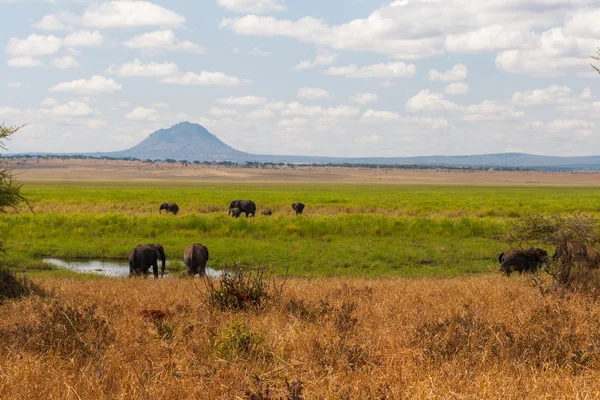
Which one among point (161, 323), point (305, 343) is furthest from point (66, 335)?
point (305, 343)

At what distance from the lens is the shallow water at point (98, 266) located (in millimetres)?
22000

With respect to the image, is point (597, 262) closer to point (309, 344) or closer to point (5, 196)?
point (309, 344)

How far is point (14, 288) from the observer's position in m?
11.7

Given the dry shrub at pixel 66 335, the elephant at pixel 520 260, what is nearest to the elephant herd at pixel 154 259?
the elephant at pixel 520 260

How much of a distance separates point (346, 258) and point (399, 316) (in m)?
15.2

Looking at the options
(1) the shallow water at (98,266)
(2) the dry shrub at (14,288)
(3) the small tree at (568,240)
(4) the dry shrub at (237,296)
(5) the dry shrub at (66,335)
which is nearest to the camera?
(5) the dry shrub at (66,335)

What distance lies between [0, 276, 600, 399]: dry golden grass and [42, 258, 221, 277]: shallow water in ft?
38.7

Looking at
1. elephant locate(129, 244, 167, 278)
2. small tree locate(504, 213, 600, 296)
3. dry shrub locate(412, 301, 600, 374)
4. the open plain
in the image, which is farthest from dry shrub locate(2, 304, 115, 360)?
elephant locate(129, 244, 167, 278)

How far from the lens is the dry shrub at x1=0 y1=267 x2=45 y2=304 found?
37.7ft

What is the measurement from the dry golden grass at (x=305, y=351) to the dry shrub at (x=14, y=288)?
1.51m

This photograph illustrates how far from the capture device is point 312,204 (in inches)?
2094

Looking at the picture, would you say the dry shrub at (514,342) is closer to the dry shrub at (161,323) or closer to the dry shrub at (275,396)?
the dry shrub at (275,396)

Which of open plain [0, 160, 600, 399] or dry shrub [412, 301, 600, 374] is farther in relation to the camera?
dry shrub [412, 301, 600, 374]

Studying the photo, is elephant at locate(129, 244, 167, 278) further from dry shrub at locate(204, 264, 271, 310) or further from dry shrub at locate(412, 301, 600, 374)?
dry shrub at locate(412, 301, 600, 374)
